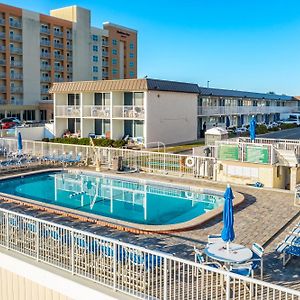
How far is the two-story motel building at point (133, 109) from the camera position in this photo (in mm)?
33906

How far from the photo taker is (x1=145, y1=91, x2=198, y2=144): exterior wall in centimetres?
3384

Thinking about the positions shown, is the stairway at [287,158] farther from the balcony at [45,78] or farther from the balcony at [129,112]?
the balcony at [45,78]

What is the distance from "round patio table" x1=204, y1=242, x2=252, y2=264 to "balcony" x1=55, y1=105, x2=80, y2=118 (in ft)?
102

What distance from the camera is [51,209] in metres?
14.6

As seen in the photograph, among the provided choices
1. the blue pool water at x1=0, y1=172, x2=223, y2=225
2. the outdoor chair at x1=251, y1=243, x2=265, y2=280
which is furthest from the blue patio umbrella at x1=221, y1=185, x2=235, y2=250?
the blue pool water at x1=0, y1=172, x2=223, y2=225

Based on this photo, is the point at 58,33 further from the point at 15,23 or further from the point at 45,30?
the point at 15,23

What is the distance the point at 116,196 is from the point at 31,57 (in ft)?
195

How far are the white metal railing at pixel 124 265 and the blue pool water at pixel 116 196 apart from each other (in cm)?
635

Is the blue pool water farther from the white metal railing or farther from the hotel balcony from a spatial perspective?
the hotel balcony

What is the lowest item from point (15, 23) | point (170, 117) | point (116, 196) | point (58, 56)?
point (116, 196)

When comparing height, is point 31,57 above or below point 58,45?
below

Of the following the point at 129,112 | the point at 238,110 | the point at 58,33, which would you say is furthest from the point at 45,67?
the point at 129,112

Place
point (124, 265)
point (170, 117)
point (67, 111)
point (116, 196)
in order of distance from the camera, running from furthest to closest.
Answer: point (67, 111) < point (170, 117) < point (116, 196) < point (124, 265)

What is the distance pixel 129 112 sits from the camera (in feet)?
113
